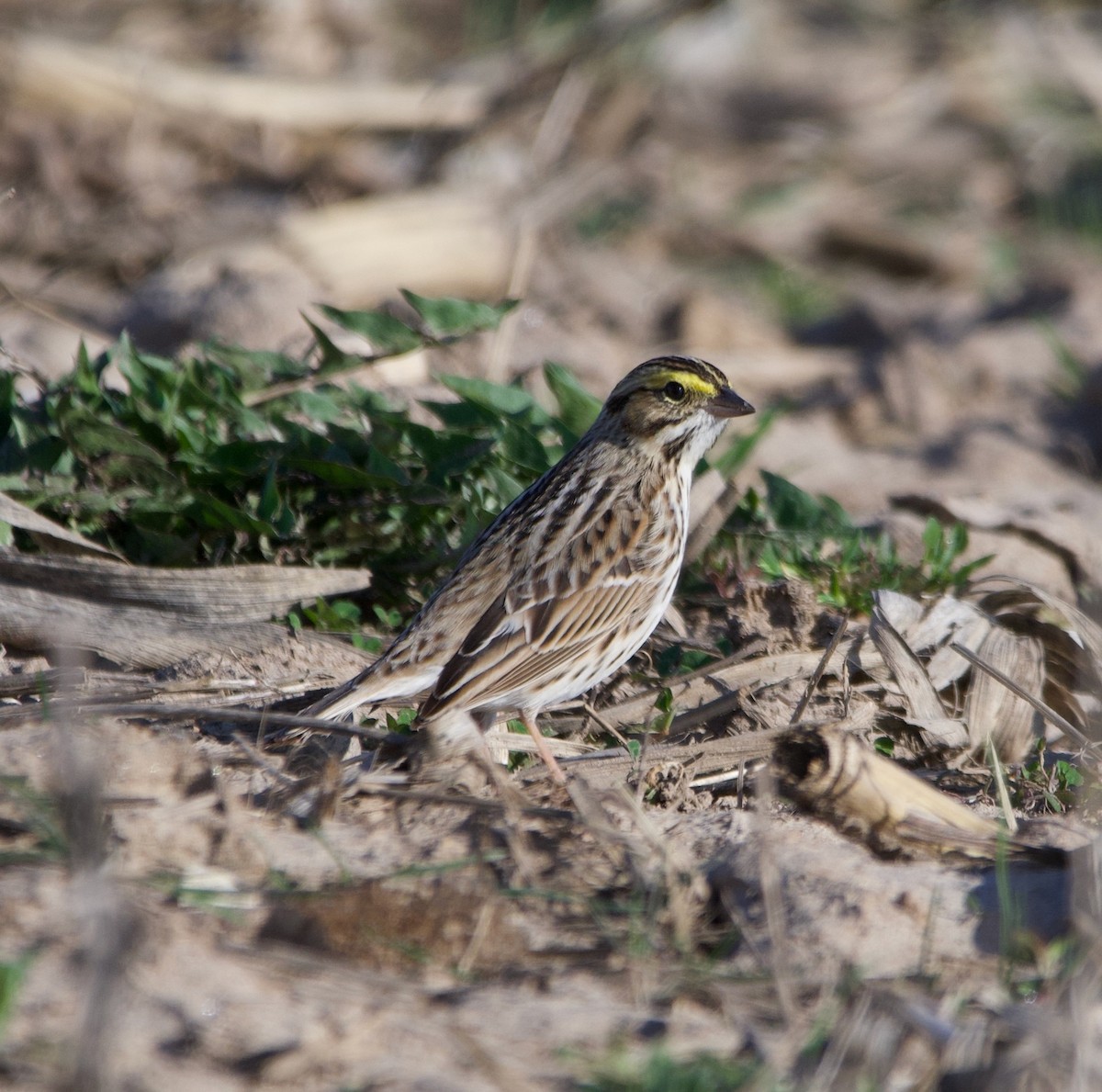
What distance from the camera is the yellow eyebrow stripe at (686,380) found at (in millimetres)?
5305

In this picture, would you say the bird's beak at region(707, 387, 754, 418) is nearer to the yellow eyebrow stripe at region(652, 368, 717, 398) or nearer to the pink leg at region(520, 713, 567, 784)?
the yellow eyebrow stripe at region(652, 368, 717, 398)

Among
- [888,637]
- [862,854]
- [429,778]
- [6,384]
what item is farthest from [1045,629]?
[6,384]

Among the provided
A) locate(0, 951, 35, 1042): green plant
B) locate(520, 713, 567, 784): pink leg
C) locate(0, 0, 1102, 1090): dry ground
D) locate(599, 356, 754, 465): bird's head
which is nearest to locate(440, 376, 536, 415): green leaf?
locate(599, 356, 754, 465): bird's head

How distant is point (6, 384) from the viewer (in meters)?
5.42

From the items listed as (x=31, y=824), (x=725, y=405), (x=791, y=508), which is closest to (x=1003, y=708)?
(x=791, y=508)

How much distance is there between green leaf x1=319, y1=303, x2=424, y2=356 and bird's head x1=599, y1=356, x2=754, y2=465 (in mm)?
841

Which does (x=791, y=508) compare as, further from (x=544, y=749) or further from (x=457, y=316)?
(x=544, y=749)

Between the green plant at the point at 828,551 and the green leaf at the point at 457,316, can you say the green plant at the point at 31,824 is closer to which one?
the green leaf at the point at 457,316

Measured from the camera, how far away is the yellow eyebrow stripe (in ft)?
17.4

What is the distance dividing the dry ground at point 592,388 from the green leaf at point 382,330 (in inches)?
44.9

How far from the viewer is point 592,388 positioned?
8031mm

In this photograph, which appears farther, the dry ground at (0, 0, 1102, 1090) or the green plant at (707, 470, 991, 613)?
the green plant at (707, 470, 991, 613)

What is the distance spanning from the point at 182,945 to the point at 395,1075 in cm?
60

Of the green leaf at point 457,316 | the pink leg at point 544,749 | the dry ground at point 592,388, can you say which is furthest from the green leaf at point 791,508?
the pink leg at point 544,749
